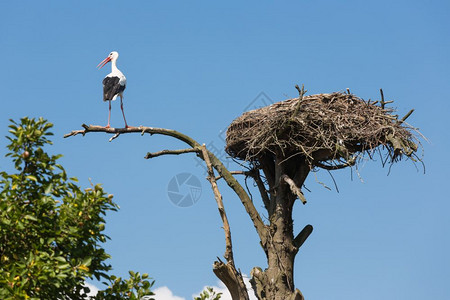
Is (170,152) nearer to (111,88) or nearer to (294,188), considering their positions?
(111,88)

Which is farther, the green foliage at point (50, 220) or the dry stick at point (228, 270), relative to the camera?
the dry stick at point (228, 270)

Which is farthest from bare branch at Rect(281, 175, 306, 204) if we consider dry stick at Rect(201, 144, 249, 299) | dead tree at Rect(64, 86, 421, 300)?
dry stick at Rect(201, 144, 249, 299)

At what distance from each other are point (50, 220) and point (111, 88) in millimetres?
5060

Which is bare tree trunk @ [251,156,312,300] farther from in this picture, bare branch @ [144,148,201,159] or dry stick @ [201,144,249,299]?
bare branch @ [144,148,201,159]

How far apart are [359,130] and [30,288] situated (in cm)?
520

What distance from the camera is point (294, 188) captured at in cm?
793

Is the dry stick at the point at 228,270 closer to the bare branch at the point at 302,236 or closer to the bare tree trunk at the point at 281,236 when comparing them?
the bare tree trunk at the point at 281,236

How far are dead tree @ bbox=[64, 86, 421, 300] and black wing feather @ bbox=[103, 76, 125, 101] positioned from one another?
865 millimetres

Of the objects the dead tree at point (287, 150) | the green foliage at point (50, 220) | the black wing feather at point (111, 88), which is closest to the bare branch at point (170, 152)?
the dead tree at point (287, 150)

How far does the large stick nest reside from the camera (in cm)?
793

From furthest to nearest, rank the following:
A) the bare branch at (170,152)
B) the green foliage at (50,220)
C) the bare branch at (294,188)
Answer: the bare branch at (170,152) < the bare branch at (294,188) < the green foliage at (50,220)

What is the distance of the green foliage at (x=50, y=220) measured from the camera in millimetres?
4426

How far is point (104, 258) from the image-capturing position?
4.69m

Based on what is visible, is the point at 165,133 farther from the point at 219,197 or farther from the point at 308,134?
the point at 308,134
